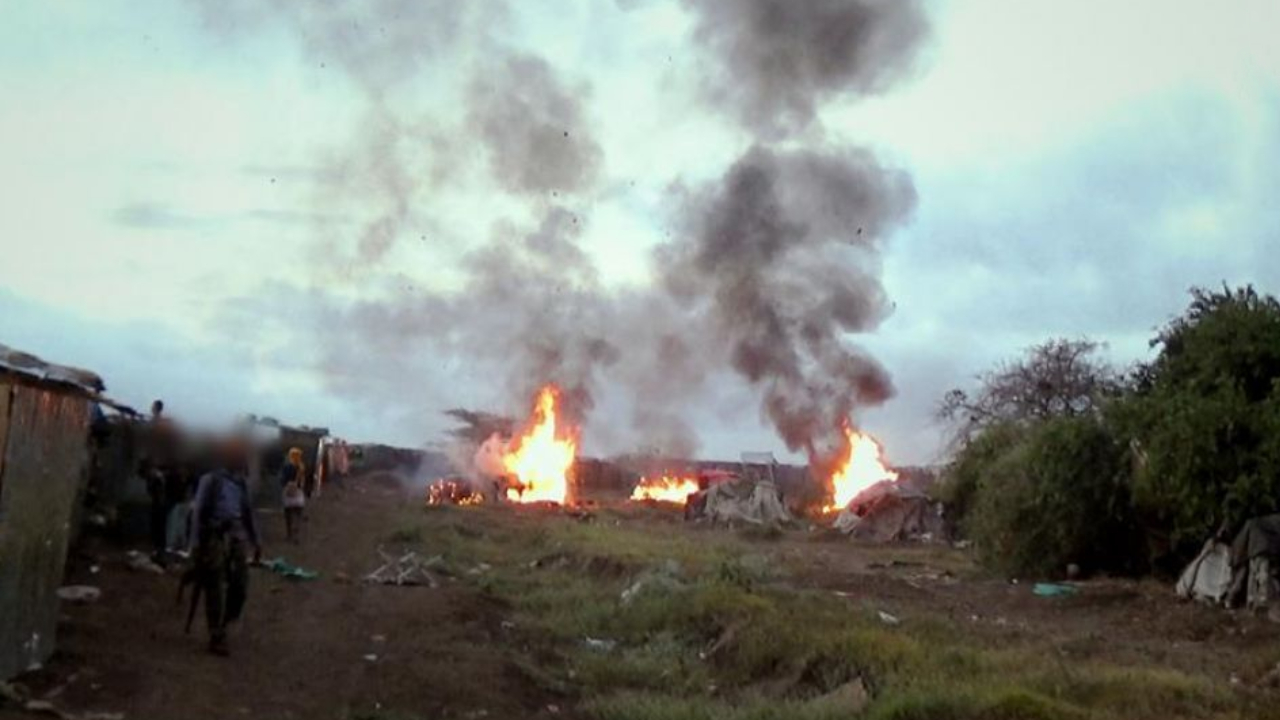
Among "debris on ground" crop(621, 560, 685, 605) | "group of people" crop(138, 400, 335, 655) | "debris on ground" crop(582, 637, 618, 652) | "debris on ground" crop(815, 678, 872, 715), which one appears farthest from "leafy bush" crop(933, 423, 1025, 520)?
"debris on ground" crop(815, 678, 872, 715)

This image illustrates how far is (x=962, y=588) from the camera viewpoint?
22.2m

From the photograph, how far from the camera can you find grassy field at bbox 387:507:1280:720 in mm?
10922

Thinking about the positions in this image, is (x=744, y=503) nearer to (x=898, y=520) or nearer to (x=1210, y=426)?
(x=898, y=520)

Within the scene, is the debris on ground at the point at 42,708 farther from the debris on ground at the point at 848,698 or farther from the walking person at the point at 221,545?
the debris on ground at the point at 848,698

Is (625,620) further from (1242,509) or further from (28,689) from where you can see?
(1242,509)

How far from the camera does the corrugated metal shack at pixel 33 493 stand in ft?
33.4

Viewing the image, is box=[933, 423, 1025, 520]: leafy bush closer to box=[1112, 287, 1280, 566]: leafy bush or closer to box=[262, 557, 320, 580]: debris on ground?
box=[1112, 287, 1280, 566]: leafy bush

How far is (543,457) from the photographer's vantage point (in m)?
57.2

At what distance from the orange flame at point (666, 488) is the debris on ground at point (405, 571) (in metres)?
30.5

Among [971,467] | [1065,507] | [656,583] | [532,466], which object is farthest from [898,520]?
[532,466]

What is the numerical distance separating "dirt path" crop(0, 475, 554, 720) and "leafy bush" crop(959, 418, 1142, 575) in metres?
10.2

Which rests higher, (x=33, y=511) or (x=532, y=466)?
(x=532, y=466)

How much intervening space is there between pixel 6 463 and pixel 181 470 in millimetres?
9805

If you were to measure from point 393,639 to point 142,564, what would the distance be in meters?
5.15
